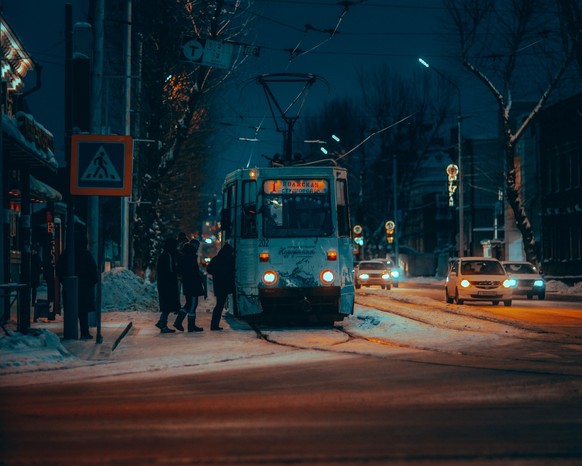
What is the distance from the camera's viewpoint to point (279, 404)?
976 cm

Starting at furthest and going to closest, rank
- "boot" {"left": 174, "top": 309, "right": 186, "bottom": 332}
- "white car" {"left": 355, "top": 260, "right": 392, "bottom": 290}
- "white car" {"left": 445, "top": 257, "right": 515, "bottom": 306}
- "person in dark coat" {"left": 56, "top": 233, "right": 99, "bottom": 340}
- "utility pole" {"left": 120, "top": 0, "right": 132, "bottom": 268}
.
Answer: "white car" {"left": 355, "top": 260, "right": 392, "bottom": 290} → "utility pole" {"left": 120, "top": 0, "right": 132, "bottom": 268} → "white car" {"left": 445, "top": 257, "right": 515, "bottom": 306} → "boot" {"left": 174, "top": 309, "right": 186, "bottom": 332} → "person in dark coat" {"left": 56, "top": 233, "right": 99, "bottom": 340}

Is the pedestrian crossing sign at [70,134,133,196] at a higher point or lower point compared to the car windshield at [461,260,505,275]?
higher

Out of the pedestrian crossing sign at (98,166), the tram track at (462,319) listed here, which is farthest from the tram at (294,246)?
the pedestrian crossing sign at (98,166)

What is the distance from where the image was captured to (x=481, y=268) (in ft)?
107

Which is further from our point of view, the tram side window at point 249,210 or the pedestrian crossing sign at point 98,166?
the tram side window at point 249,210

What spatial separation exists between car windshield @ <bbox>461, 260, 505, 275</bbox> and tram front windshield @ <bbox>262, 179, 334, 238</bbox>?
39.1 feet

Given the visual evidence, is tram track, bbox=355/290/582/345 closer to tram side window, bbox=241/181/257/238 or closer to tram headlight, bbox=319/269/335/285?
tram headlight, bbox=319/269/335/285

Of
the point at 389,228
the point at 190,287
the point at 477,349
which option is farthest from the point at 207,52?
the point at 389,228

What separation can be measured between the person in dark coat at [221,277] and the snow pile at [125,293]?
7445mm

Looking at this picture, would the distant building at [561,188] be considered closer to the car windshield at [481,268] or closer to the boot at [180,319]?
the car windshield at [481,268]

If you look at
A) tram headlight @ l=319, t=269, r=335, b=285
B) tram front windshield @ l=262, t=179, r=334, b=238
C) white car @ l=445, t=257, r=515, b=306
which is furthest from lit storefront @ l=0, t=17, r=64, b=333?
white car @ l=445, t=257, r=515, b=306

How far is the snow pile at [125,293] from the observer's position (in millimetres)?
27594

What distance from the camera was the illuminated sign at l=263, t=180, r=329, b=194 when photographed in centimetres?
2111

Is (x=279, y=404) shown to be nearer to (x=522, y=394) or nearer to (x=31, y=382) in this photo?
(x=522, y=394)
